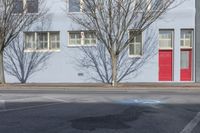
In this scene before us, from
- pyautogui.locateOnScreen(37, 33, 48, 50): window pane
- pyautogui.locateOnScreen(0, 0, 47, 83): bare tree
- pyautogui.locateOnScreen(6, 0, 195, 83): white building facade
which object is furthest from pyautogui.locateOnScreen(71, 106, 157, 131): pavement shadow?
pyautogui.locateOnScreen(37, 33, 48, 50): window pane

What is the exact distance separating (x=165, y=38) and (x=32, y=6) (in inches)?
414

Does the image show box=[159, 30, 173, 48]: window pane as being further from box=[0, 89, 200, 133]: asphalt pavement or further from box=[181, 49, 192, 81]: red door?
box=[0, 89, 200, 133]: asphalt pavement

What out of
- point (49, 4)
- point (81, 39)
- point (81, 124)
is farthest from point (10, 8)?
point (81, 124)

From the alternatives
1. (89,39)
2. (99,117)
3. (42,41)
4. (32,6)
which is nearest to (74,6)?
(89,39)

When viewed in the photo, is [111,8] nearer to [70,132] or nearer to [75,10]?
[75,10]

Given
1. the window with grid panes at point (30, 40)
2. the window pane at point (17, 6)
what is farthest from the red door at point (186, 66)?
the window pane at point (17, 6)

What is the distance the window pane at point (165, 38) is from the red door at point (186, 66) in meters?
1.20

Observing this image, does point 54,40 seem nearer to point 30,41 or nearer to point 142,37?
point 30,41

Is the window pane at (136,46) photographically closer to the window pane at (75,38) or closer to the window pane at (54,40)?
the window pane at (75,38)

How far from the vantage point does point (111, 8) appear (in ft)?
104

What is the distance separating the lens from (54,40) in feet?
116

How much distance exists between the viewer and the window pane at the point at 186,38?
34188 mm

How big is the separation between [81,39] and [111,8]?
14.5 ft

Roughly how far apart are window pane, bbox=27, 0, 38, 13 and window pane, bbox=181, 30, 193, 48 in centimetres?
1141
